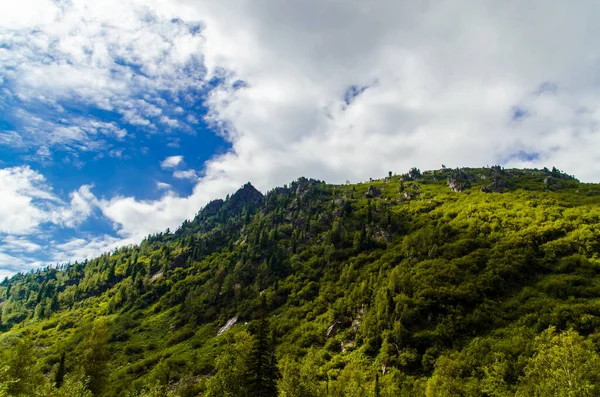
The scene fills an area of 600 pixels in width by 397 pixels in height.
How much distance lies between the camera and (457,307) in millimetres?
133500

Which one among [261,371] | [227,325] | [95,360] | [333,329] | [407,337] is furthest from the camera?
[227,325]

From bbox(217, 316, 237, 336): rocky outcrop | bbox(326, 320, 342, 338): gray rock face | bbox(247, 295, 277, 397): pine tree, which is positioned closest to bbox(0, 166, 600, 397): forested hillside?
bbox(247, 295, 277, 397): pine tree

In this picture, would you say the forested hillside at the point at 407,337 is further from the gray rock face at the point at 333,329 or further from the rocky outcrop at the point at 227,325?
the gray rock face at the point at 333,329

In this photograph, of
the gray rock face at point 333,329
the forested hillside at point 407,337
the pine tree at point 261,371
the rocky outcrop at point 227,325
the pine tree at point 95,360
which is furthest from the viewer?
the rocky outcrop at point 227,325

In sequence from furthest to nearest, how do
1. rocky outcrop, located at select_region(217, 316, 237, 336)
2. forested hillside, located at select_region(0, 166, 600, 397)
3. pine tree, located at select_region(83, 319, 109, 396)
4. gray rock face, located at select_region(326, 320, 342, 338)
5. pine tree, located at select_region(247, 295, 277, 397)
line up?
rocky outcrop, located at select_region(217, 316, 237, 336) < gray rock face, located at select_region(326, 320, 342, 338) < pine tree, located at select_region(83, 319, 109, 396) < forested hillside, located at select_region(0, 166, 600, 397) < pine tree, located at select_region(247, 295, 277, 397)

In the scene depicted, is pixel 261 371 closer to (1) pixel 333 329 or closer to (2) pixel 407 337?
(2) pixel 407 337

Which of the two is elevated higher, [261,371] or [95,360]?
[261,371]

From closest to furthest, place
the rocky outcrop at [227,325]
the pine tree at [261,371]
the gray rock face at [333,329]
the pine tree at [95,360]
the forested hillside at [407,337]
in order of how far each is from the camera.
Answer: the pine tree at [261,371] < the forested hillside at [407,337] < the pine tree at [95,360] < the gray rock face at [333,329] < the rocky outcrop at [227,325]

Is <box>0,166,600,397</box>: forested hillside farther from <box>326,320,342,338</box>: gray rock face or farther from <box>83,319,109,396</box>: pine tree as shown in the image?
<box>326,320,342,338</box>: gray rock face

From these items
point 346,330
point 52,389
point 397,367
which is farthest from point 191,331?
point 52,389

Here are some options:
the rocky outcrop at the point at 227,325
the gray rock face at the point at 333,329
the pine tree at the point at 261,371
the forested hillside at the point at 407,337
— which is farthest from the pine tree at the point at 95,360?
the rocky outcrop at the point at 227,325

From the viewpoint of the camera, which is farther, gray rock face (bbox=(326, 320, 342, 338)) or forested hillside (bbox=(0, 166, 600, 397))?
gray rock face (bbox=(326, 320, 342, 338))

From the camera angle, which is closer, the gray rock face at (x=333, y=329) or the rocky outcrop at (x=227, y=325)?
the gray rock face at (x=333, y=329)

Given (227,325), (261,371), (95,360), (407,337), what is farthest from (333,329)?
(261,371)
